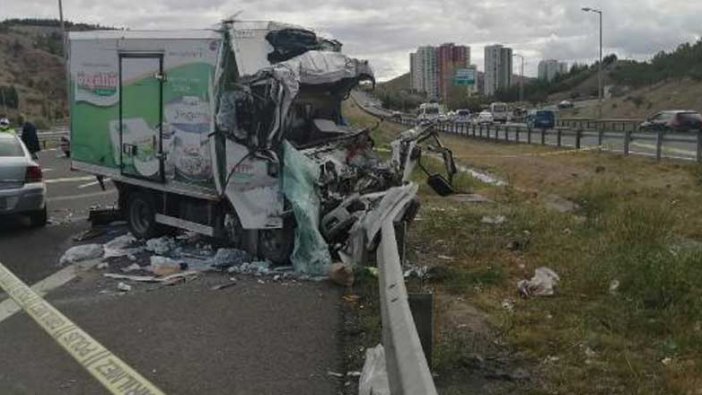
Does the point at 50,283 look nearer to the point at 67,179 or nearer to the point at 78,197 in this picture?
the point at 78,197

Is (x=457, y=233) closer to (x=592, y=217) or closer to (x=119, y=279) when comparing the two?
(x=592, y=217)

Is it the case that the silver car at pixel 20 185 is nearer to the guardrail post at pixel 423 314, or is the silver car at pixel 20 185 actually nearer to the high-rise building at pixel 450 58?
the guardrail post at pixel 423 314

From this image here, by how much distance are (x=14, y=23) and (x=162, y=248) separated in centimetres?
17508

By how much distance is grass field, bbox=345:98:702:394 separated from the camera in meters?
5.66

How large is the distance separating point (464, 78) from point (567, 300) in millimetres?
102858

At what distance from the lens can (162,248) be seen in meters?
11.1

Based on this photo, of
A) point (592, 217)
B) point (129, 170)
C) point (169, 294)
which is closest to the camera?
point (169, 294)

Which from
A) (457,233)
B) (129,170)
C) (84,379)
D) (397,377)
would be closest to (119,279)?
(129,170)

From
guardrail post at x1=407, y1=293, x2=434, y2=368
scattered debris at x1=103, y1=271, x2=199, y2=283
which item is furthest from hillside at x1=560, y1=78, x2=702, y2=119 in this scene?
guardrail post at x1=407, y1=293, x2=434, y2=368

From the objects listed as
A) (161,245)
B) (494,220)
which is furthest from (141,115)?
(494,220)

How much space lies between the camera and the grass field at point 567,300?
5.66m

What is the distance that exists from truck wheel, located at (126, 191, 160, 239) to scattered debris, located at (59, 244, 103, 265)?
888 millimetres

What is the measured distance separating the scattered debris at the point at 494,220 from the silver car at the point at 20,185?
267 inches

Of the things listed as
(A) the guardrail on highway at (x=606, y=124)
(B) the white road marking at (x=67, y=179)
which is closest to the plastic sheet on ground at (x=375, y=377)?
(B) the white road marking at (x=67, y=179)
